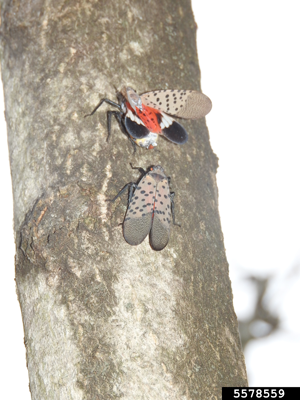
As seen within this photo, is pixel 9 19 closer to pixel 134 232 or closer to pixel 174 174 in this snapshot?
pixel 174 174

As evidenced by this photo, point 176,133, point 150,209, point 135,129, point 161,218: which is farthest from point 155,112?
point 161,218

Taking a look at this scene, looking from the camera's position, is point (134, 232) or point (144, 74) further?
point (144, 74)

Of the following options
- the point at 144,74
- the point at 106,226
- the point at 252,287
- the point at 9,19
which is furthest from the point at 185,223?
the point at 252,287

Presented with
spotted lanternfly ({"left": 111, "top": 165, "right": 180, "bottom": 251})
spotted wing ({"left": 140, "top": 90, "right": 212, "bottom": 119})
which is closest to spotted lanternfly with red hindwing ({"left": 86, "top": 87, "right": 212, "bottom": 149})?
spotted wing ({"left": 140, "top": 90, "right": 212, "bottom": 119})

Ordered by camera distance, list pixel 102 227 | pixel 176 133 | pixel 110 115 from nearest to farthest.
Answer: pixel 102 227
pixel 110 115
pixel 176 133

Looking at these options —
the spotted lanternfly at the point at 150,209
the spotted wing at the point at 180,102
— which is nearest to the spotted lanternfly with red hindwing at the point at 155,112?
the spotted wing at the point at 180,102

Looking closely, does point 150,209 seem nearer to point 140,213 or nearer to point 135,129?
point 140,213
